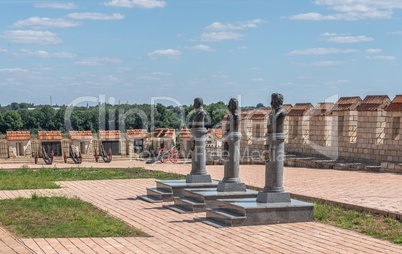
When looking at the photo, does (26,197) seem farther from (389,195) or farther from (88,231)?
(389,195)

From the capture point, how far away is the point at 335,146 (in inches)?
709

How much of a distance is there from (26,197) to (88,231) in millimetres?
4420

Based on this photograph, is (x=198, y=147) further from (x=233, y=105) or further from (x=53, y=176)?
(x=53, y=176)

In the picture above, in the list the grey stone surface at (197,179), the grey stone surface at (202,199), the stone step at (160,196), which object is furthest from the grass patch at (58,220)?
the grey stone surface at (197,179)

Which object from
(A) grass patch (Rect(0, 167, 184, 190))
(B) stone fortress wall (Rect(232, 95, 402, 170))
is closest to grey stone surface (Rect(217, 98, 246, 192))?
(A) grass patch (Rect(0, 167, 184, 190))

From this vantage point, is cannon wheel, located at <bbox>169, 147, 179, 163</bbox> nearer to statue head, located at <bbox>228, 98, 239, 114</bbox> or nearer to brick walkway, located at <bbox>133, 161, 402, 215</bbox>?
brick walkway, located at <bbox>133, 161, 402, 215</bbox>

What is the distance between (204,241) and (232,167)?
2965 mm

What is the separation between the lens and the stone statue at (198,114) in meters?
11.6

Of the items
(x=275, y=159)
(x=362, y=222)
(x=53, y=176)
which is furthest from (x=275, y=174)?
(x=53, y=176)

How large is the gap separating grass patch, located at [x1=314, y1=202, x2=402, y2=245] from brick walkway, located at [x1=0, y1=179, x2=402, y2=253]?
0.72 feet

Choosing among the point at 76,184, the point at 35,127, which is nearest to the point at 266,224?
the point at 76,184

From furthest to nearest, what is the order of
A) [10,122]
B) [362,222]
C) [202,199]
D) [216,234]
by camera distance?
1. [10,122]
2. [202,199]
3. [362,222]
4. [216,234]

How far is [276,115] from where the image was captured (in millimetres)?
9289

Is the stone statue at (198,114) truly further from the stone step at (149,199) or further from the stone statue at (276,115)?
the stone statue at (276,115)
